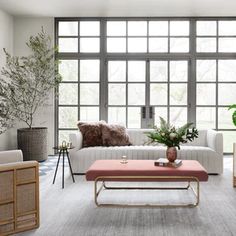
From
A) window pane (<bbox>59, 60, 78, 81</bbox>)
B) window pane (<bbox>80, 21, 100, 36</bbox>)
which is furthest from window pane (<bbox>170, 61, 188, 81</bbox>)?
window pane (<bbox>59, 60, 78, 81</bbox>)

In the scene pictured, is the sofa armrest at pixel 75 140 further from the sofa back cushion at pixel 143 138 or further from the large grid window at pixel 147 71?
the large grid window at pixel 147 71

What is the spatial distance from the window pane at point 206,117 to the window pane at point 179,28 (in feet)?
5.57

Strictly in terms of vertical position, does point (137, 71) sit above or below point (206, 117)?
above

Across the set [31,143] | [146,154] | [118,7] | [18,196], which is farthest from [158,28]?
[18,196]

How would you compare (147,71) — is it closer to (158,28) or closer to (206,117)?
(158,28)

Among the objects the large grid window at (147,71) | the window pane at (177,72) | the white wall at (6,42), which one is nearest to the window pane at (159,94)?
the large grid window at (147,71)

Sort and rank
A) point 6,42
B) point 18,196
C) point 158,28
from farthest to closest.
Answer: point 158,28, point 6,42, point 18,196

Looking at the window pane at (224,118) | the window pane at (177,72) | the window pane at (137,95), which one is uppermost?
the window pane at (177,72)

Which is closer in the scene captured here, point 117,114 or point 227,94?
point 227,94

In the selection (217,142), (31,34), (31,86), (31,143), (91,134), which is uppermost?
(31,34)

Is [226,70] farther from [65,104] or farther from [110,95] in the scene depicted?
[65,104]

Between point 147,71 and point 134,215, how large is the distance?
15.7 feet

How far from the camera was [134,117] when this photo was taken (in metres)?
8.15

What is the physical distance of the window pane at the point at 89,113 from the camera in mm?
8180
